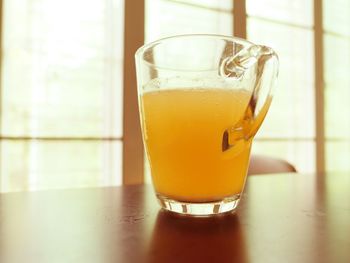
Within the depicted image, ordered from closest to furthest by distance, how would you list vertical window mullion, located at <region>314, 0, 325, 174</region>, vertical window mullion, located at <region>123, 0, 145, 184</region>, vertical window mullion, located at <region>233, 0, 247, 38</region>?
vertical window mullion, located at <region>123, 0, 145, 184</region> < vertical window mullion, located at <region>233, 0, 247, 38</region> < vertical window mullion, located at <region>314, 0, 325, 174</region>

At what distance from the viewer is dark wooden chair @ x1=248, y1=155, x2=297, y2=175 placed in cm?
132

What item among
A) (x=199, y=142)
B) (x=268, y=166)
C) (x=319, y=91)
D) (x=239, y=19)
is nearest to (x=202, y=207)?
(x=199, y=142)

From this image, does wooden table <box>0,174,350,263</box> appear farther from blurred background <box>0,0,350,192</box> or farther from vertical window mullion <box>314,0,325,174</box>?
vertical window mullion <box>314,0,325,174</box>

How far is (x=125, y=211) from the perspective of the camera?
37 cm

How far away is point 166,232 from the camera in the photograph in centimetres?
27

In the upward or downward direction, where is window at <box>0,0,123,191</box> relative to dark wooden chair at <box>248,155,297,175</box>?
upward

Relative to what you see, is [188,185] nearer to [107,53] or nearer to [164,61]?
[164,61]

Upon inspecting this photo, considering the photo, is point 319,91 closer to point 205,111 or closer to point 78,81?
point 78,81

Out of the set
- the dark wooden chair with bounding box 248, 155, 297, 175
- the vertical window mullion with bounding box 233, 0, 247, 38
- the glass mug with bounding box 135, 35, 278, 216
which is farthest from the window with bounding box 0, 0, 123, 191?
the glass mug with bounding box 135, 35, 278, 216

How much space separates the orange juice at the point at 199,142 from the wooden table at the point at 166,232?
0.09 ft

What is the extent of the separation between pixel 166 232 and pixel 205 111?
0.40 feet

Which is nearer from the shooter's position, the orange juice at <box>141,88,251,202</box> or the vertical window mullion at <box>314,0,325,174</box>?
the orange juice at <box>141,88,251,202</box>

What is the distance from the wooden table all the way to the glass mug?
0.03m

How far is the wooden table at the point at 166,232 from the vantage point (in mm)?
214
